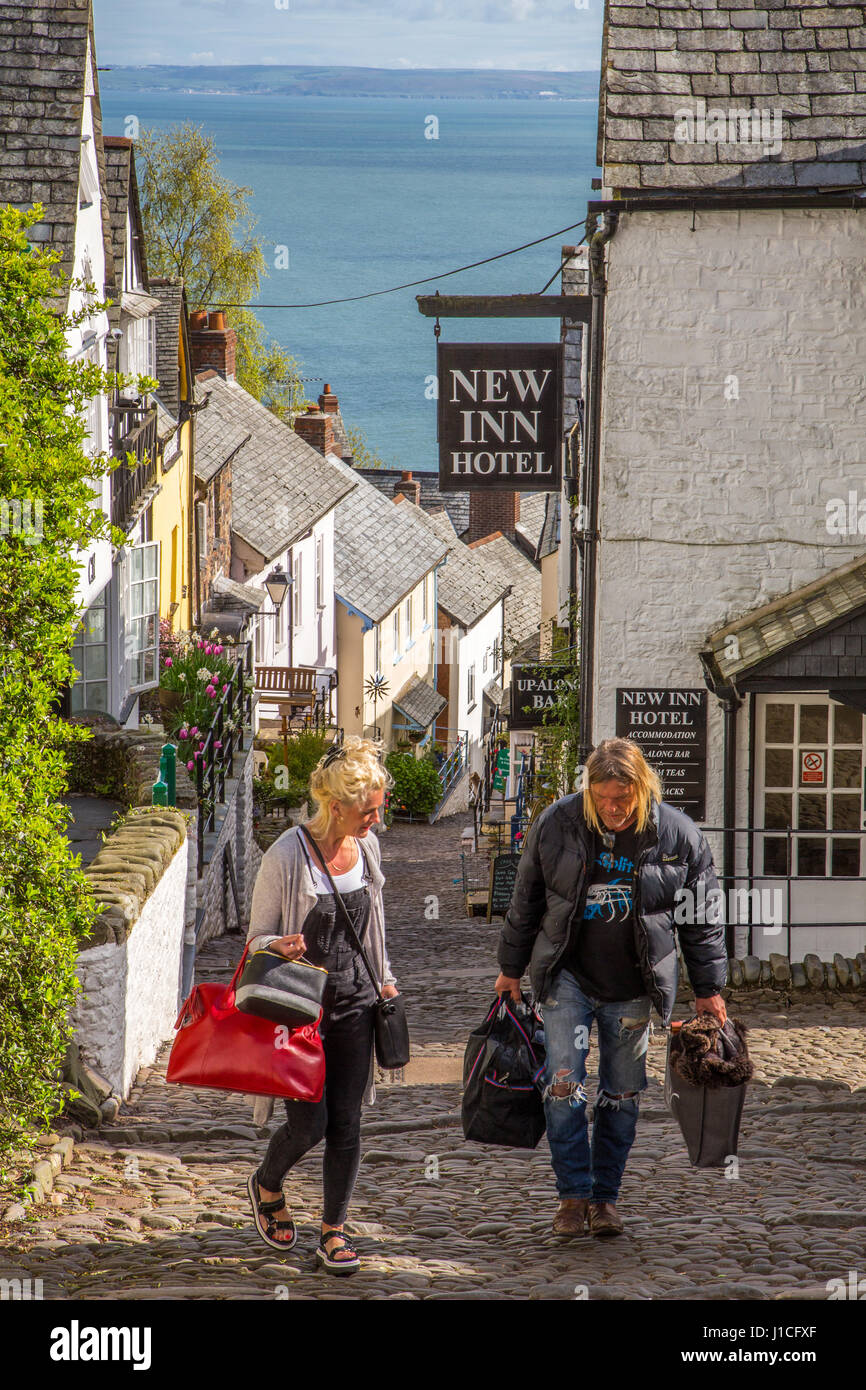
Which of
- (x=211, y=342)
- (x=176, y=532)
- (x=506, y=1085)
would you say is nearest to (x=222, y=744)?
(x=176, y=532)

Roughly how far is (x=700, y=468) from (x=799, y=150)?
8.22ft

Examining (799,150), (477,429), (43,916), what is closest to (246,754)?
(477,429)

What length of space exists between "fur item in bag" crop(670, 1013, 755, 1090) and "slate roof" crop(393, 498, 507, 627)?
130 feet

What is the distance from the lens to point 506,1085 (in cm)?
536

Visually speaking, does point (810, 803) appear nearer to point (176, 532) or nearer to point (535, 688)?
point (535, 688)

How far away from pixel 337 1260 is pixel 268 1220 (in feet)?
1.03

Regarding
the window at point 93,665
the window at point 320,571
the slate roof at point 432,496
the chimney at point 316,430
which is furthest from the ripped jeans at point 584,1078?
the slate roof at point 432,496

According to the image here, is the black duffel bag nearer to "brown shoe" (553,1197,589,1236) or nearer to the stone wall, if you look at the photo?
"brown shoe" (553,1197,589,1236)

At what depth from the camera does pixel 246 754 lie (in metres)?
16.6

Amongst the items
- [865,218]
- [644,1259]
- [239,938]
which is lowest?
[239,938]

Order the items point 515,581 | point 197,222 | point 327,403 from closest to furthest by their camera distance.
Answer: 1. point 197,222
2. point 327,403
3. point 515,581

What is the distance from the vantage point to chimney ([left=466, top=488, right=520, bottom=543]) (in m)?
56.7
